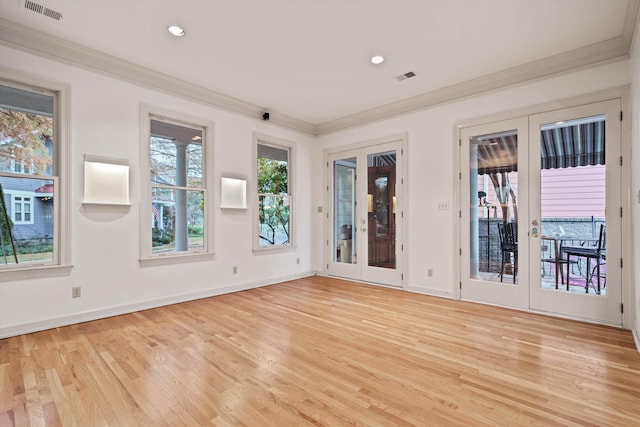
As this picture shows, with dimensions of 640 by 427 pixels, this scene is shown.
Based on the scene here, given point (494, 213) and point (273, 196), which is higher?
point (273, 196)

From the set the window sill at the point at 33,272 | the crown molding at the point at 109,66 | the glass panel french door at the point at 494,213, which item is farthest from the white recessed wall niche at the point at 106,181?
the glass panel french door at the point at 494,213

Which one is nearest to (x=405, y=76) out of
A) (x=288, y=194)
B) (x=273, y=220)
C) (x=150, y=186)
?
(x=288, y=194)

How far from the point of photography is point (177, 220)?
4.47 metres

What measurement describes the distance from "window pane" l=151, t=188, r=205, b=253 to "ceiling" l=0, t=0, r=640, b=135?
1.40m

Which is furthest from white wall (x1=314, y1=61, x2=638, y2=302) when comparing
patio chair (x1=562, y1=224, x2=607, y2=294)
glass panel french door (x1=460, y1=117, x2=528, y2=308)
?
patio chair (x1=562, y1=224, x2=607, y2=294)

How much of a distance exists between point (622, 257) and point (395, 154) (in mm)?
3008

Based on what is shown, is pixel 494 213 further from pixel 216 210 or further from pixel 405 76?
pixel 216 210

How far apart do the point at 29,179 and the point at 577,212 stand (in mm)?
5802

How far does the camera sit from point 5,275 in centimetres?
310

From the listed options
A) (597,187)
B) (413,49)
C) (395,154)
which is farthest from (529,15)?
(395,154)

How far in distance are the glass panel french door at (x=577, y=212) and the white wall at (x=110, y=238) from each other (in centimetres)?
406

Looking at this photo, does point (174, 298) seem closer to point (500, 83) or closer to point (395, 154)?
point (395, 154)

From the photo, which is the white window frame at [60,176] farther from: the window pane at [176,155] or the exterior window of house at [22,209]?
the window pane at [176,155]

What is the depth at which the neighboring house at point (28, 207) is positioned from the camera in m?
3.21
